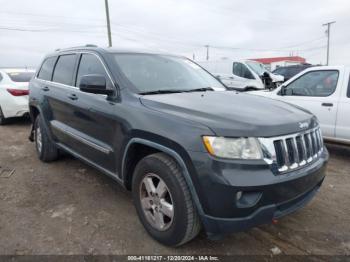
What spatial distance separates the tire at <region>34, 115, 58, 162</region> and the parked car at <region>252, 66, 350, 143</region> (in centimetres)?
441

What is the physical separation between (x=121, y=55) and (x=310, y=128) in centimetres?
217

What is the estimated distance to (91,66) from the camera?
362 centimetres

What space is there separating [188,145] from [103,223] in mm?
1473

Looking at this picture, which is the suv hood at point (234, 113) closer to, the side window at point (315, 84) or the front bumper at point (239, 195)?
the front bumper at point (239, 195)

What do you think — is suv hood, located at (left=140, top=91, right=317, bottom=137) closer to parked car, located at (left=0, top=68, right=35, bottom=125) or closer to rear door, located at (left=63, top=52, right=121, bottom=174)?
rear door, located at (left=63, top=52, right=121, bottom=174)

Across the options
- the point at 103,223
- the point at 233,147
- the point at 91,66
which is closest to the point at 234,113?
the point at 233,147

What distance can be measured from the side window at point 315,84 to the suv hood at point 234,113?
2.82 metres

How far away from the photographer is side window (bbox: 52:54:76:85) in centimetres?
410

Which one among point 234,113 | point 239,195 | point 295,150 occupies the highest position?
point 234,113

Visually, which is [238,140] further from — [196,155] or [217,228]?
[217,228]

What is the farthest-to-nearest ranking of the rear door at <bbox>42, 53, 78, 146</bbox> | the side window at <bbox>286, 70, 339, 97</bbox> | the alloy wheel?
the side window at <bbox>286, 70, 339, 97</bbox> < the rear door at <bbox>42, 53, 78, 146</bbox> < the alloy wheel

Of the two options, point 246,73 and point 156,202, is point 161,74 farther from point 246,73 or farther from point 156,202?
point 246,73

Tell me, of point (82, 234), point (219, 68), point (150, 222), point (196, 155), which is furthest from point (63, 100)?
point (219, 68)

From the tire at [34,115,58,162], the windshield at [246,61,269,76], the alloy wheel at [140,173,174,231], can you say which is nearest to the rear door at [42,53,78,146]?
the tire at [34,115,58,162]
